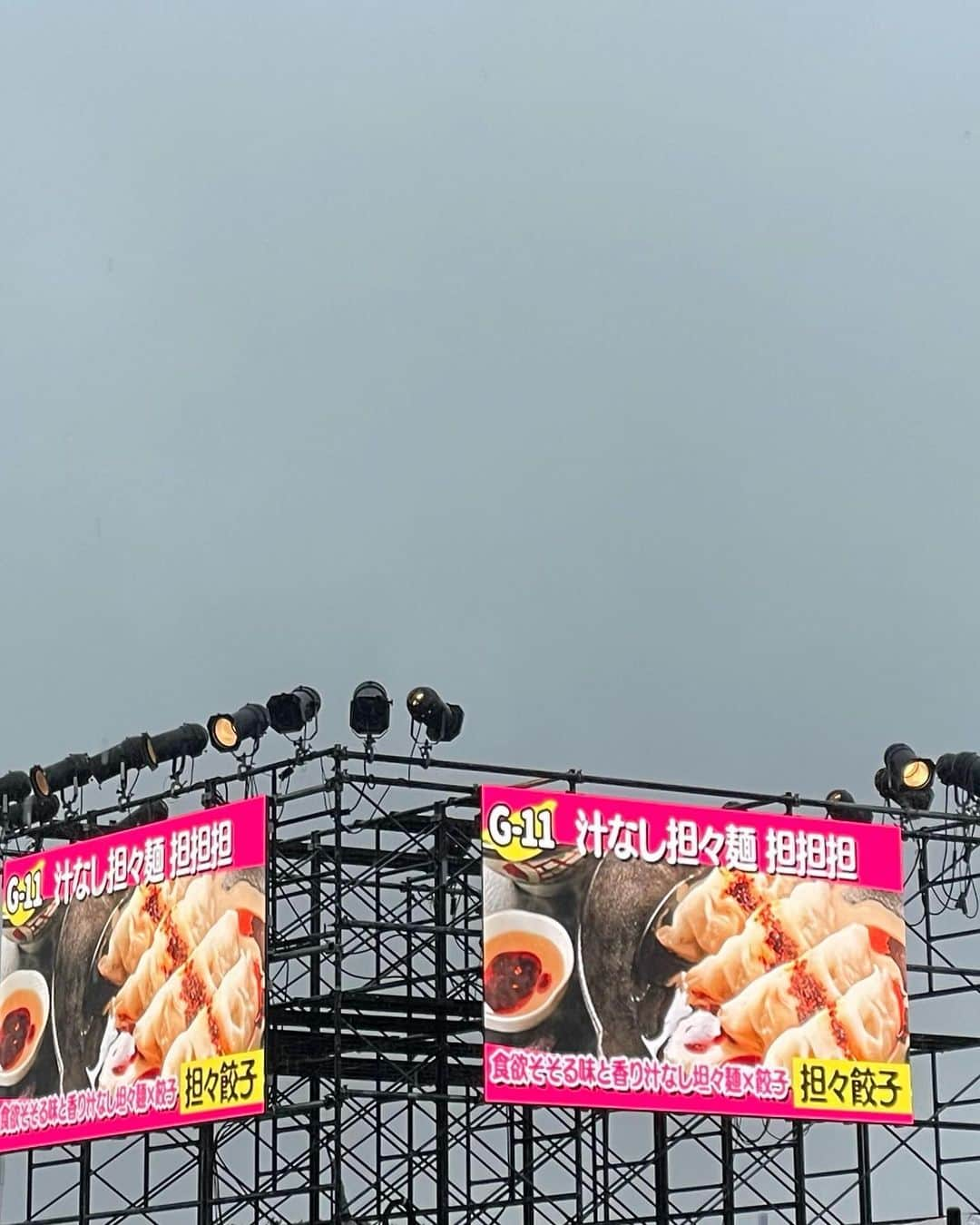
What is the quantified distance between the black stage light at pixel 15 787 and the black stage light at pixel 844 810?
9.34 metres

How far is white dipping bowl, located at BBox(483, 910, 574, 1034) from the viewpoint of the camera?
27.2m

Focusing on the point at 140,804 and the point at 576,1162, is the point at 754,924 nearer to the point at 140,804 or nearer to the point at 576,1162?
the point at 576,1162

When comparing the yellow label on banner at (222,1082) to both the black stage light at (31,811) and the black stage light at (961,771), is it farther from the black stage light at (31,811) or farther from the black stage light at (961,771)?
the black stage light at (961,771)

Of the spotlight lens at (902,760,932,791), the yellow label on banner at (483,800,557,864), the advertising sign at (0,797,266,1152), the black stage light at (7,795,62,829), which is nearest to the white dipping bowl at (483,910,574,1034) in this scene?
the yellow label on banner at (483,800,557,864)

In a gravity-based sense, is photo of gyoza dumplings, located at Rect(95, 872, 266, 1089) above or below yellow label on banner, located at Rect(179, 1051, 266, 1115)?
above

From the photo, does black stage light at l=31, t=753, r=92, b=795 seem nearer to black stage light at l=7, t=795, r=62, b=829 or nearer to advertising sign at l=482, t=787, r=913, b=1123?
black stage light at l=7, t=795, r=62, b=829

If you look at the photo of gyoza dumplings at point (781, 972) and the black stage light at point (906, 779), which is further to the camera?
the black stage light at point (906, 779)

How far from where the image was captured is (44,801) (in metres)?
31.7

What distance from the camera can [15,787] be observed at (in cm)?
3177

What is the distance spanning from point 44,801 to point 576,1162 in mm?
7485

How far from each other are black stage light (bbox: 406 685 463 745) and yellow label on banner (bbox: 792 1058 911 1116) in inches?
212

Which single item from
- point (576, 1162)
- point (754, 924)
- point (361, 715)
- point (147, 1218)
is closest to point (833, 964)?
point (754, 924)

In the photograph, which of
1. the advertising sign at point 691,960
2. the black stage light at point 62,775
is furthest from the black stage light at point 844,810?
the black stage light at point 62,775

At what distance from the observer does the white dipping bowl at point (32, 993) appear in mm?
30062
